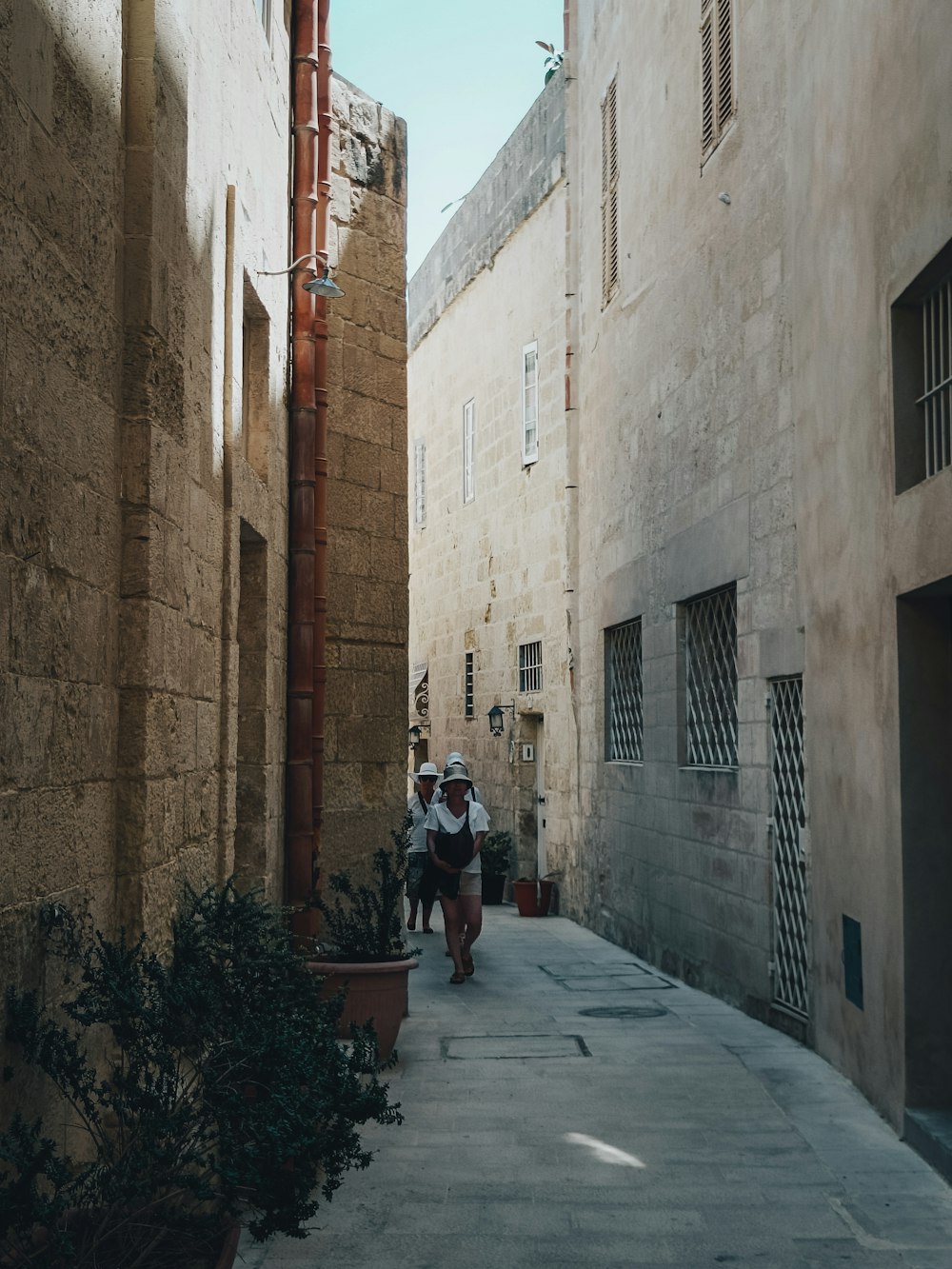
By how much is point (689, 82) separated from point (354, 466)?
13.3 ft

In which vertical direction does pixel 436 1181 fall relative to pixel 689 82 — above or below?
below

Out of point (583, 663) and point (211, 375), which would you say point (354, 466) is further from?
point (583, 663)

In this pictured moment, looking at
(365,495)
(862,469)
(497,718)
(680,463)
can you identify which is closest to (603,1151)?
(862,469)

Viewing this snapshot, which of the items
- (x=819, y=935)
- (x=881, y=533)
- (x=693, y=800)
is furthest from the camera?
(x=693, y=800)

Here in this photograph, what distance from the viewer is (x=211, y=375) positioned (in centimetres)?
546

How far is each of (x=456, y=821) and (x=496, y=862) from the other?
21.1 ft

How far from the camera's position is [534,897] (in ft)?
48.8

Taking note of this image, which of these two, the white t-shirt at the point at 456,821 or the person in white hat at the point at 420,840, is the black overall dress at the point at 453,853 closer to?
Answer: the white t-shirt at the point at 456,821

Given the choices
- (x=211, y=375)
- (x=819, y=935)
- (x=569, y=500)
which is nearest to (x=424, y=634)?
(x=569, y=500)

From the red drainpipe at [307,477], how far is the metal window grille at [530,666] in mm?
7695

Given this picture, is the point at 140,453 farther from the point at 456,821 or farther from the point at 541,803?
the point at 541,803

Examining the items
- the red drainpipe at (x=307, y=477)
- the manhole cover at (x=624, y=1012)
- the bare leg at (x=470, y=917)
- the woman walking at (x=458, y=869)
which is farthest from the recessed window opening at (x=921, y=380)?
the bare leg at (x=470, y=917)

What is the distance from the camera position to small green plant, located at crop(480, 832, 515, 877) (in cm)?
1623

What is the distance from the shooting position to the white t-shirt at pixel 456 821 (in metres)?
9.86
